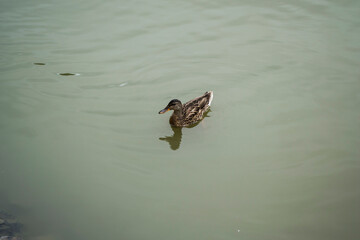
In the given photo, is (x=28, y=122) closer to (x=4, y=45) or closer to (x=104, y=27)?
(x=4, y=45)

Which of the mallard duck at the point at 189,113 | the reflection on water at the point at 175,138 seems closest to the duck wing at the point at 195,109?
the mallard duck at the point at 189,113

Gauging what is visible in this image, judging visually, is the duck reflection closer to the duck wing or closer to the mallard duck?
the mallard duck

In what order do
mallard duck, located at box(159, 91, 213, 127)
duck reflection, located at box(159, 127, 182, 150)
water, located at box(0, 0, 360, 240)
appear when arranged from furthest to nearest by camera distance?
mallard duck, located at box(159, 91, 213, 127) < duck reflection, located at box(159, 127, 182, 150) < water, located at box(0, 0, 360, 240)

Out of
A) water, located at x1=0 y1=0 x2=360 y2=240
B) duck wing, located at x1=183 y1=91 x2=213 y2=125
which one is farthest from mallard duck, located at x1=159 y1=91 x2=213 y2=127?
water, located at x1=0 y1=0 x2=360 y2=240

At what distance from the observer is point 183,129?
6000mm

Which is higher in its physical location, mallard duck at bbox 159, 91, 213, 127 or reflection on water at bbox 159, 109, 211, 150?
mallard duck at bbox 159, 91, 213, 127

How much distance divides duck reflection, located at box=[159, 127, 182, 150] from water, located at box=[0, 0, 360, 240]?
3 centimetres

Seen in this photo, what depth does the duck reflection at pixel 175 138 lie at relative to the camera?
5509mm

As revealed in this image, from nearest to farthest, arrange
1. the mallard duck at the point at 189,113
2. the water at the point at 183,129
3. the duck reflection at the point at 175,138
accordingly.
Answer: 1. the water at the point at 183,129
2. the duck reflection at the point at 175,138
3. the mallard duck at the point at 189,113

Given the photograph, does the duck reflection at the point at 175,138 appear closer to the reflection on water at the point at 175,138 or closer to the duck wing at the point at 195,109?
the reflection on water at the point at 175,138

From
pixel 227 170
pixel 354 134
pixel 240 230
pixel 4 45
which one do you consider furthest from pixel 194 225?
pixel 4 45

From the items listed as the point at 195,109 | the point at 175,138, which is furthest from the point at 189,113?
the point at 175,138

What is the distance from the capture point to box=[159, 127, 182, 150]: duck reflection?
5509 millimetres

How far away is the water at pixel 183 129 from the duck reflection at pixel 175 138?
0.03 m
